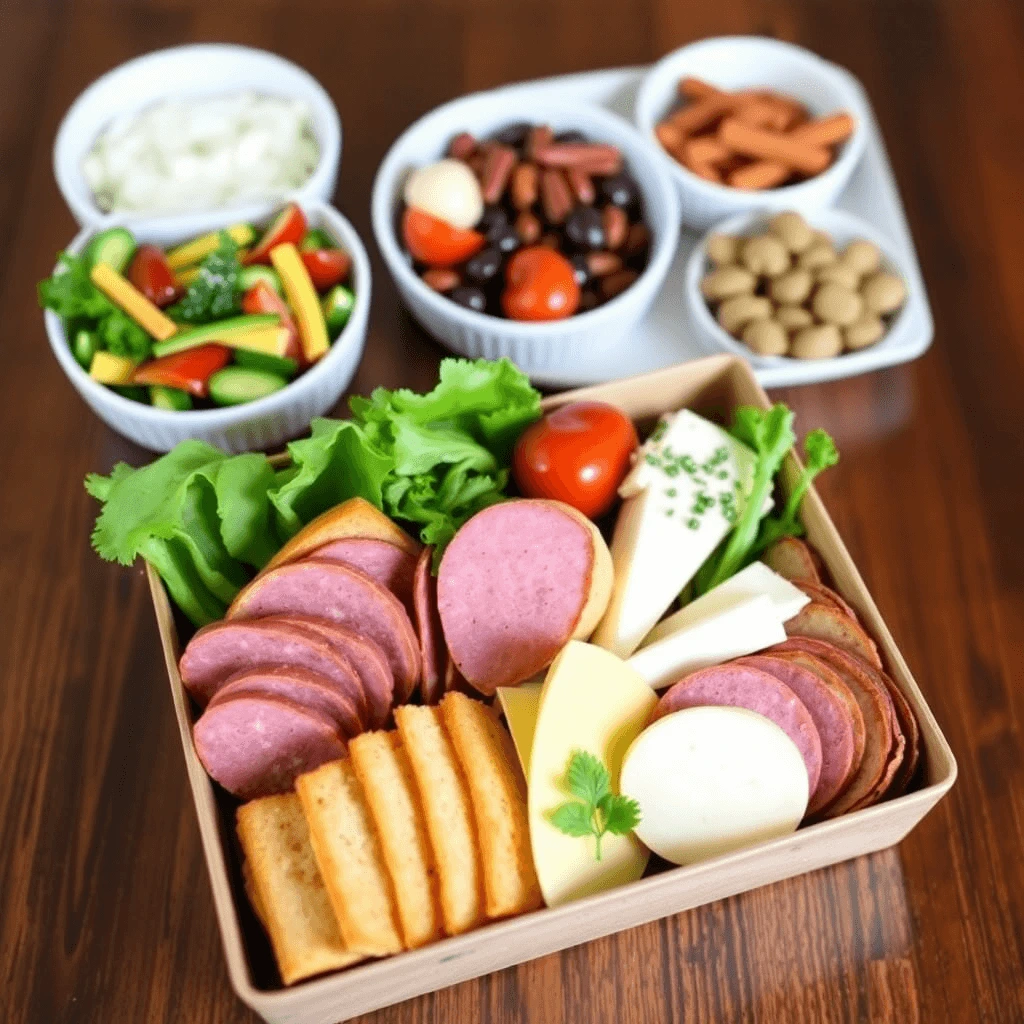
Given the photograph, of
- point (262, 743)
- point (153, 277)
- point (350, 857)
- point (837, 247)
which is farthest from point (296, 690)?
point (837, 247)

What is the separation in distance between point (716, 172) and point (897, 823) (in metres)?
0.93

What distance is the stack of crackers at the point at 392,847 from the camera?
851 millimetres

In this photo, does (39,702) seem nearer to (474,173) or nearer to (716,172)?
(474,173)

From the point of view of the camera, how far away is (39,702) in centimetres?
118

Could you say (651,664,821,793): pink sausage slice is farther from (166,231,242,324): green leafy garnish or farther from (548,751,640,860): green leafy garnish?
(166,231,242,324): green leafy garnish

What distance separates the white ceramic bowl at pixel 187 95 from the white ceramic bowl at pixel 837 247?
0.51m

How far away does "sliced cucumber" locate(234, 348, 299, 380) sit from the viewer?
1.24m

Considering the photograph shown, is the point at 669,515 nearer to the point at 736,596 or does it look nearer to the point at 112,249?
the point at 736,596

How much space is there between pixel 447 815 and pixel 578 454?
0.39 metres

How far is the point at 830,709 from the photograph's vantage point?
0.96 m

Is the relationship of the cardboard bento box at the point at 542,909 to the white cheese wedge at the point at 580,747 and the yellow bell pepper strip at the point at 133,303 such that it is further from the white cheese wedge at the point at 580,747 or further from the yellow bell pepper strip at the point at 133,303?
the yellow bell pepper strip at the point at 133,303

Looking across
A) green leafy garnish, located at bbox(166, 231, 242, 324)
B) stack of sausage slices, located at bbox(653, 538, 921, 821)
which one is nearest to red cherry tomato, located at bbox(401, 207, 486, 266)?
green leafy garnish, located at bbox(166, 231, 242, 324)

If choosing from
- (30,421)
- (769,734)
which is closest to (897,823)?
(769,734)

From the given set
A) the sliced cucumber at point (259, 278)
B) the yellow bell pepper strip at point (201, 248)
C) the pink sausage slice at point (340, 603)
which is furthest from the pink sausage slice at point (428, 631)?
the yellow bell pepper strip at point (201, 248)
